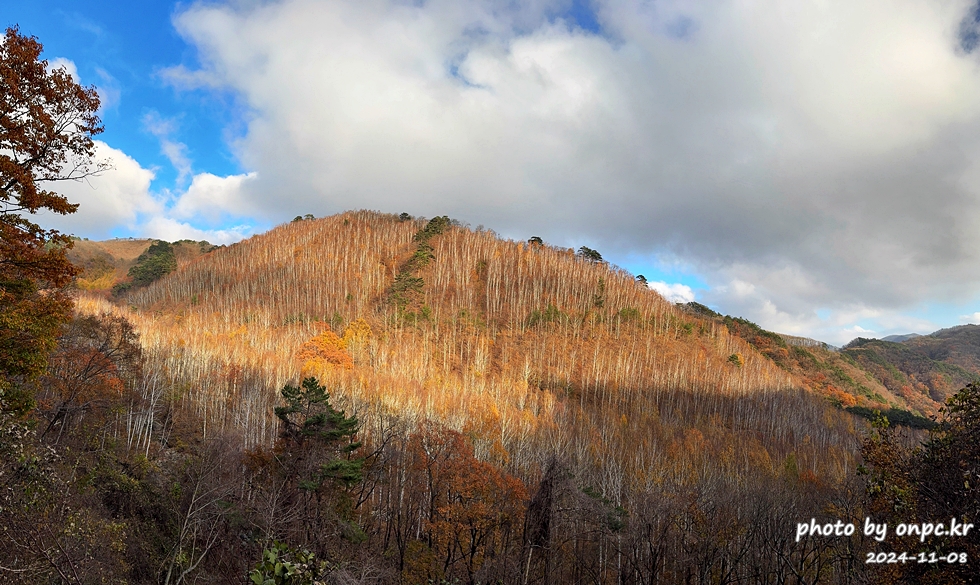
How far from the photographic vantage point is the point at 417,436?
43.1m

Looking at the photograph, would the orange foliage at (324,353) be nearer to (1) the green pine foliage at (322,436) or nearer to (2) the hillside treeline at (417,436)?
(2) the hillside treeline at (417,436)

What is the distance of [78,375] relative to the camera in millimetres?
32812

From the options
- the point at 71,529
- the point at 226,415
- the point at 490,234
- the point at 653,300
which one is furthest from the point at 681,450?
the point at 490,234

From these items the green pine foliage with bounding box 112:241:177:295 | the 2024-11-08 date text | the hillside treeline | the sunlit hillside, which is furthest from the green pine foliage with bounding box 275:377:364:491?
the green pine foliage with bounding box 112:241:177:295

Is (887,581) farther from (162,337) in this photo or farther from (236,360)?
(162,337)

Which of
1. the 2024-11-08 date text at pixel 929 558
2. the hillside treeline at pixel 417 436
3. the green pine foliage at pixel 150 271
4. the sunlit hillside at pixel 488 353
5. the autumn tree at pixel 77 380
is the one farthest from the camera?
the green pine foliage at pixel 150 271

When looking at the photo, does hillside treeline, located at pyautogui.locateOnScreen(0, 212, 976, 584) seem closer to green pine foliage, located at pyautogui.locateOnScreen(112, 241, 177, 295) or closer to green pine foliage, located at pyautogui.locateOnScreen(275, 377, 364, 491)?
green pine foliage, located at pyautogui.locateOnScreen(275, 377, 364, 491)

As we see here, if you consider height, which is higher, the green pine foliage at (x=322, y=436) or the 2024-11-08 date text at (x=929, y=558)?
the 2024-11-08 date text at (x=929, y=558)

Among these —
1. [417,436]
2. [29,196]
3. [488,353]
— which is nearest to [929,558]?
[29,196]

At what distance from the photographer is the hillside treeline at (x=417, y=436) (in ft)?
91.0

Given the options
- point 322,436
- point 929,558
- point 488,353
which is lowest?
point 322,436

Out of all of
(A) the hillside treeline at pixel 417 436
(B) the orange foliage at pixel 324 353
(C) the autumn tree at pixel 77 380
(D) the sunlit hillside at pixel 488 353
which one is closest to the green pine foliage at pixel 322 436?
(A) the hillside treeline at pixel 417 436

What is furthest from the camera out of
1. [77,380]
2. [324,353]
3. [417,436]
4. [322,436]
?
[324,353]

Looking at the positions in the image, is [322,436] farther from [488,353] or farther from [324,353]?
[488,353]
